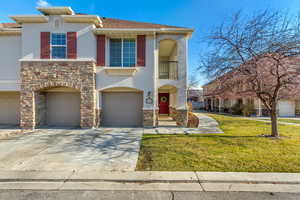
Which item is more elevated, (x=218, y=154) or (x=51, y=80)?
(x=51, y=80)

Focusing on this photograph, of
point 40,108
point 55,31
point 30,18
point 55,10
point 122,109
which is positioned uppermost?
point 55,10

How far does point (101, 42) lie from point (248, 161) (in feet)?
31.6

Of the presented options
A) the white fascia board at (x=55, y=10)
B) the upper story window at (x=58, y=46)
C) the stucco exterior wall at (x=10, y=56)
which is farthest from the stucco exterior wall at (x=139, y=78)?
the stucco exterior wall at (x=10, y=56)

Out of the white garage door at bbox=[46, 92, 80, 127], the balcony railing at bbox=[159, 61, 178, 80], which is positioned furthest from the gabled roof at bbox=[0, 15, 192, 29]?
the white garage door at bbox=[46, 92, 80, 127]

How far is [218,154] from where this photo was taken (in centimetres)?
495

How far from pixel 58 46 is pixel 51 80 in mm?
2179

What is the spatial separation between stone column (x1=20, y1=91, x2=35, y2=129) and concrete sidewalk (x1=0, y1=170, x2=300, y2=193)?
5.93 metres

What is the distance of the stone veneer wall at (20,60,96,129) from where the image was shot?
8.52m

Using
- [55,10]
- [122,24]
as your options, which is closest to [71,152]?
[55,10]

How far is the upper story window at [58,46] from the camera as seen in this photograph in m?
8.70

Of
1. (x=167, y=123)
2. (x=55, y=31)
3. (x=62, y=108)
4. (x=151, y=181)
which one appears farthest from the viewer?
(x=167, y=123)

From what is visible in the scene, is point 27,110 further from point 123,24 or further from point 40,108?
point 123,24

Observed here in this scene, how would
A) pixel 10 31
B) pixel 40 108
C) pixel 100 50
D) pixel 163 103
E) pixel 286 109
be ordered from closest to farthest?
pixel 10 31
pixel 100 50
pixel 40 108
pixel 163 103
pixel 286 109

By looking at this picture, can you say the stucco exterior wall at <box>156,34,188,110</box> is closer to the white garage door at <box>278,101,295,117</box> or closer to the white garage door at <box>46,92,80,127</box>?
the white garage door at <box>46,92,80,127</box>
